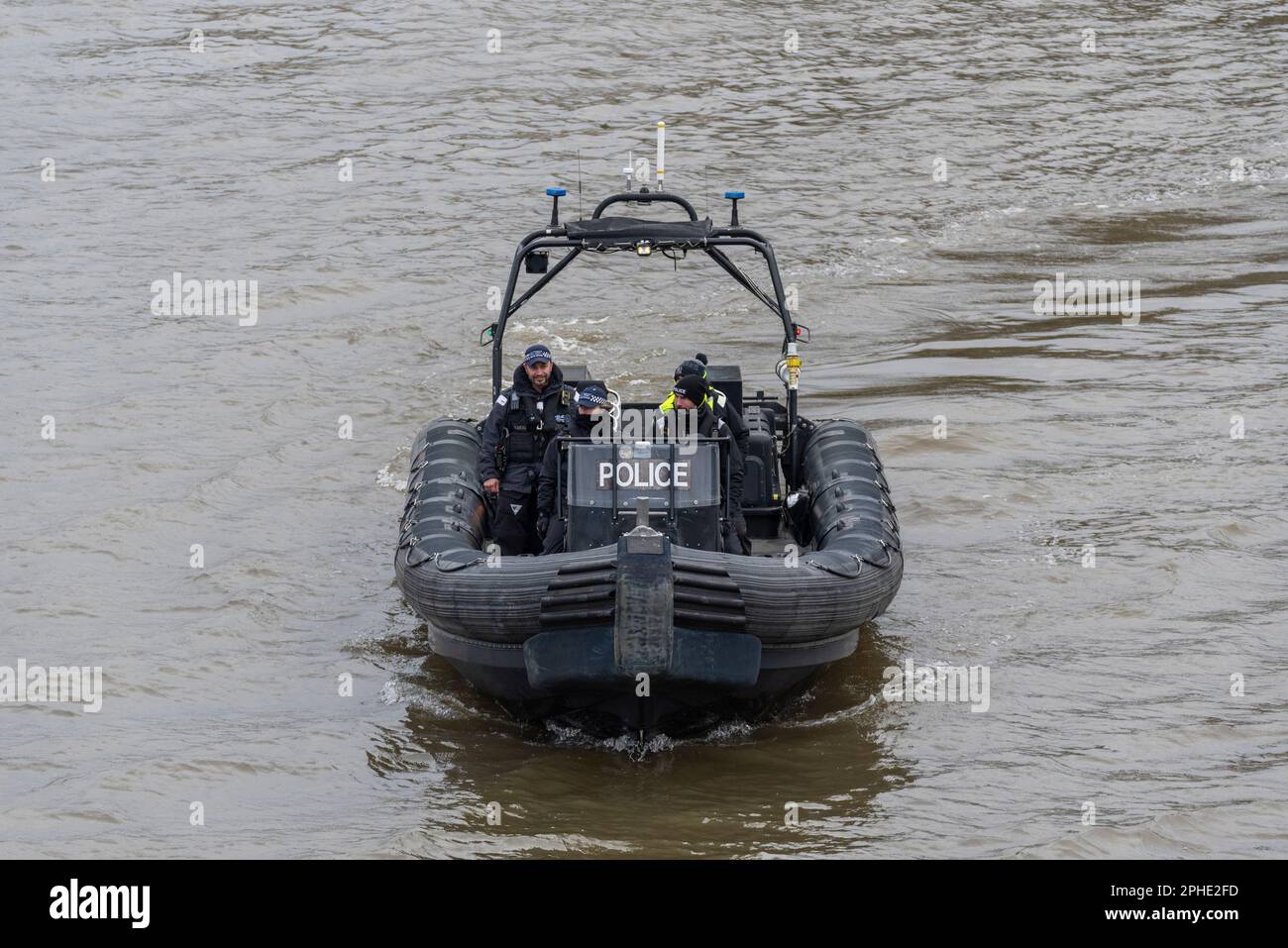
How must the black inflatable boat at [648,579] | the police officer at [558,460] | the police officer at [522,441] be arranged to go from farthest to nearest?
1. the police officer at [522,441]
2. the police officer at [558,460]
3. the black inflatable boat at [648,579]

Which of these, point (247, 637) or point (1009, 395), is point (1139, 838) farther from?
point (1009, 395)

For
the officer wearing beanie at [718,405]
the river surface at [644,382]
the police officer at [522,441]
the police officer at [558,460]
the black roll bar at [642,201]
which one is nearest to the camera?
the river surface at [644,382]

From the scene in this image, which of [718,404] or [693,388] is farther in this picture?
[718,404]

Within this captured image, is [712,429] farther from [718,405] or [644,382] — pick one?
[644,382]

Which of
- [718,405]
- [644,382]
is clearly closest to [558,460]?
[718,405]

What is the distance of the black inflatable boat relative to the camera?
6.45m

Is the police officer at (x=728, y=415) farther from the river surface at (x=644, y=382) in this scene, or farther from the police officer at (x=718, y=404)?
the river surface at (x=644, y=382)

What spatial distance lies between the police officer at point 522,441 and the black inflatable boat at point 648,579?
0.43 feet

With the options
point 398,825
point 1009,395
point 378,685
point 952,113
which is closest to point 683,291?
point 1009,395

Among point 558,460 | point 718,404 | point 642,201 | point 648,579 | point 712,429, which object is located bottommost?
point 648,579

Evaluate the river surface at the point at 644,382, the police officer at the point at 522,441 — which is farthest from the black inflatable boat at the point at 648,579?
the river surface at the point at 644,382

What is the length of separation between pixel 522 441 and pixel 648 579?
6.81 ft

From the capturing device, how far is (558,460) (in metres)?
7.66

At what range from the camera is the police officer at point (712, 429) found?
768cm
